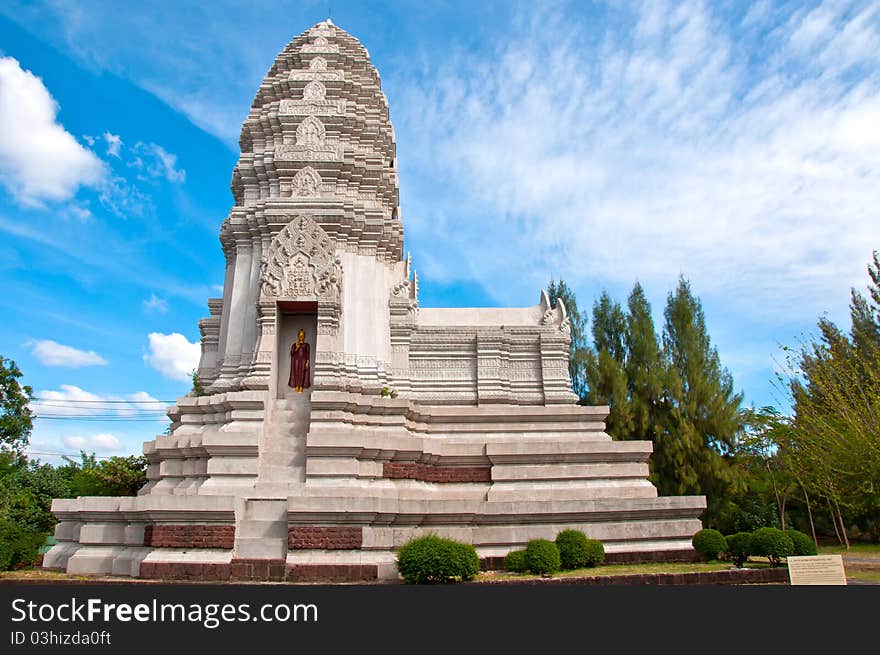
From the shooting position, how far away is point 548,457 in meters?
15.1

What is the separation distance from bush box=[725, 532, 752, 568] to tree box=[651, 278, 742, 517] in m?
13.1

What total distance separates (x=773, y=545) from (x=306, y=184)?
1473 centimetres

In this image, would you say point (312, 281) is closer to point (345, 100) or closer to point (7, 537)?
point (345, 100)

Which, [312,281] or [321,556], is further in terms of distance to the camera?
[312,281]

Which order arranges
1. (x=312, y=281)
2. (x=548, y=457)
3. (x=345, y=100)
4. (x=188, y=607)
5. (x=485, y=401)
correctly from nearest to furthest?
(x=188, y=607) → (x=548, y=457) → (x=312, y=281) → (x=485, y=401) → (x=345, y=100)

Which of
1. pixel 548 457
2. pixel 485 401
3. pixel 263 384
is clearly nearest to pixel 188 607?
pixel 263 384

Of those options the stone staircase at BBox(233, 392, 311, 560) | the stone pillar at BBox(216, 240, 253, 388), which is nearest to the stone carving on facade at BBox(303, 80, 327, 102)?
the stone pillar at BBox(216, 240, 253, 388)

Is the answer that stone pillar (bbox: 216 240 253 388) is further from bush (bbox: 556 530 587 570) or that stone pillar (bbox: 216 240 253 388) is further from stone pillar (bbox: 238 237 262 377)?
bush (bbox: 556 530 587 570)

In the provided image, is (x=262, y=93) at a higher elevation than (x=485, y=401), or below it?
higher

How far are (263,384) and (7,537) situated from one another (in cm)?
599

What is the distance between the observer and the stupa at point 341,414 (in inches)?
465

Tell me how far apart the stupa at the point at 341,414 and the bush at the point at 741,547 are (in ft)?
4.00

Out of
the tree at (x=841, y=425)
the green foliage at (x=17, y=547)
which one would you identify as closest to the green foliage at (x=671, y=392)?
the tree at (x=841, y=425)

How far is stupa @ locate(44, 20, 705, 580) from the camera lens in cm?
1182
